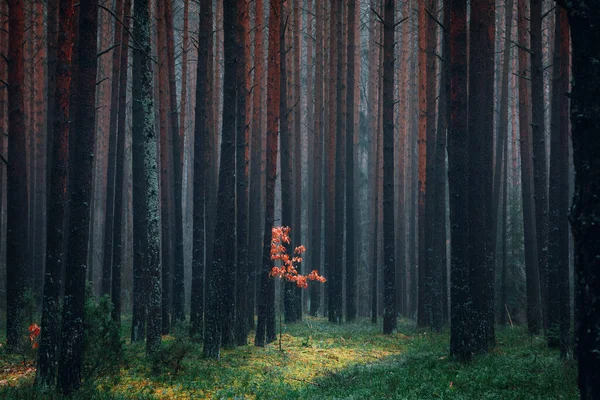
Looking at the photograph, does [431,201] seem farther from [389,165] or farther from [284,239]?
[284,239]

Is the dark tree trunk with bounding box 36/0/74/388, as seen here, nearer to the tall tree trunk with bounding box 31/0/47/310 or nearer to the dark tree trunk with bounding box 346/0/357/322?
→ the tall tree trunk with bounding box 31/0/47/310

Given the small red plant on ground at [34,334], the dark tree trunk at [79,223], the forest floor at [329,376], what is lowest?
the forest floor at [329,376]

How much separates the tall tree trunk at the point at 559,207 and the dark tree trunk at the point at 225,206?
7.41 metres

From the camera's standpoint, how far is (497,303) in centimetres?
2216

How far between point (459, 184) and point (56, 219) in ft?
25.8

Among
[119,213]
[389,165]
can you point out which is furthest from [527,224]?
[119,213]

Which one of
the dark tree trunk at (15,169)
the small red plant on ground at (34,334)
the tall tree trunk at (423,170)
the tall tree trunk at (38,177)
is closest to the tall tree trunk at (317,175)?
the tall tree trunk at (423,170)

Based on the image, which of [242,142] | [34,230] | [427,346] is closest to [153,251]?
[242,142]

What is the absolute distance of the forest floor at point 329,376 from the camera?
8.05 m

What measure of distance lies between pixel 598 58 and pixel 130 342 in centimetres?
1375

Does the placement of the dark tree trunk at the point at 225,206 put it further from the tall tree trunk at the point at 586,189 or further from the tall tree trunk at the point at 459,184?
the tall tree trunk at the point at 586,189

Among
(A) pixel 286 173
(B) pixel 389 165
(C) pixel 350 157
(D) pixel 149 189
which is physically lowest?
(D) pixel 149 189

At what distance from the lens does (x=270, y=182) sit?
1512 cm

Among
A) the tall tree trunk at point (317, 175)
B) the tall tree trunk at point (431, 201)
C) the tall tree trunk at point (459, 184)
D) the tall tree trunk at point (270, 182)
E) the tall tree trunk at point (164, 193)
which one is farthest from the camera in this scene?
the tall tree trunk at point (317, 175)
